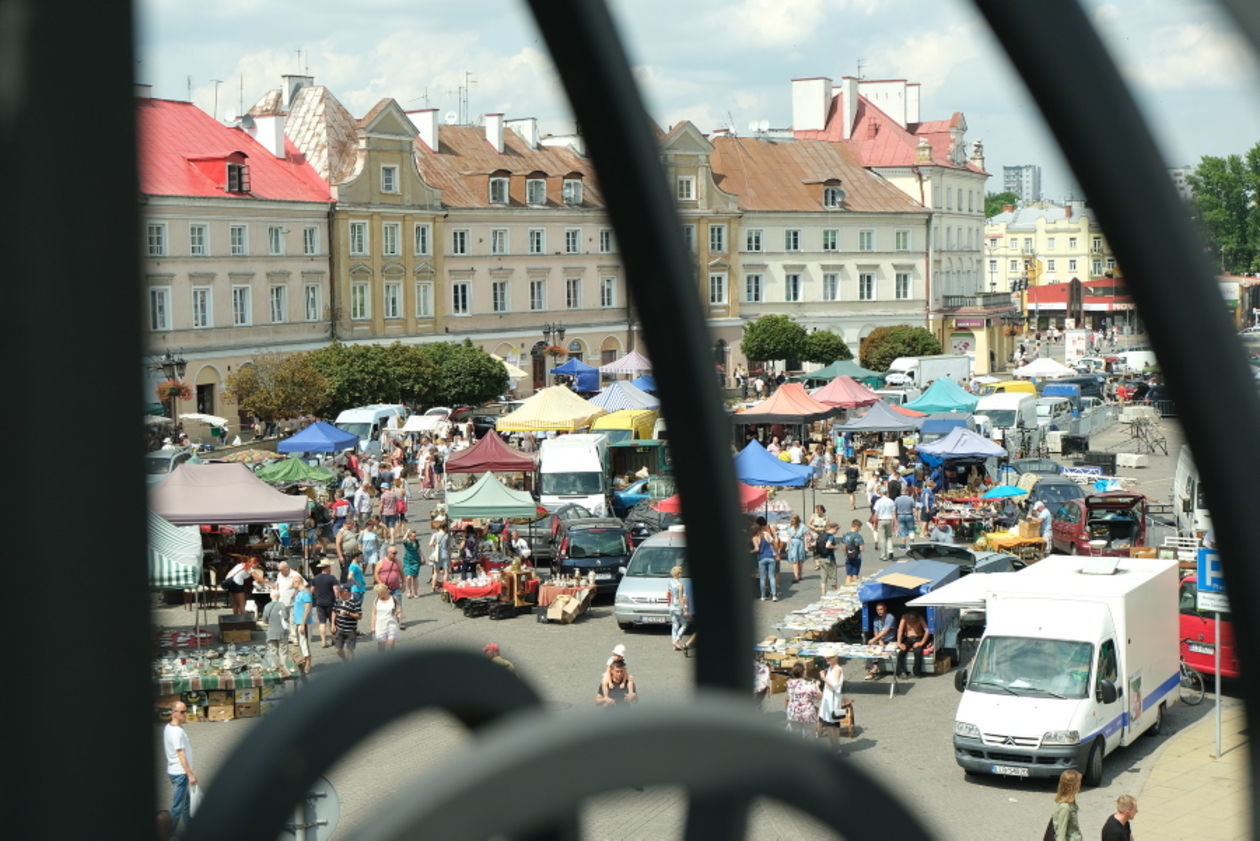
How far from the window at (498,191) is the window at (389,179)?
15.0 feet

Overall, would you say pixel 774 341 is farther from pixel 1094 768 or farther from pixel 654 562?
pixel 1094 768

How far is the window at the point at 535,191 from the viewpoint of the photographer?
2122 inches

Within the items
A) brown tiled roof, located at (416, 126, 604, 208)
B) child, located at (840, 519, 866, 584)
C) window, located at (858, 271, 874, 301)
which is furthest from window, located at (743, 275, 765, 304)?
child, located at (840, 519, 866, 584)

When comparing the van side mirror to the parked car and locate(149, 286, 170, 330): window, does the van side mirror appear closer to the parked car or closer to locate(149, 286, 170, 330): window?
the parked car

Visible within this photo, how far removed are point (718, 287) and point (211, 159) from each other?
23105 mm

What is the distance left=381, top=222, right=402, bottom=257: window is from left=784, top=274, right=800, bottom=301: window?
17333mm

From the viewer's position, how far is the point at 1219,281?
2.81 meters

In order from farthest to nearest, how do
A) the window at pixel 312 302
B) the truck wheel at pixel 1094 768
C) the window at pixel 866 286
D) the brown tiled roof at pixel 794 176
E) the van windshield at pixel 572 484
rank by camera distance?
the window at pixel 866 286, the brown tiled roof at pixel 794 176, the window at pixel 312 302, the van windshield at pixel 572 484, the truck wheel at pixel 1094 768

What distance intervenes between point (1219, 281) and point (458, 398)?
39.9 metres

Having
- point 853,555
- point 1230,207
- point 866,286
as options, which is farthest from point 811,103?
point 1230,207

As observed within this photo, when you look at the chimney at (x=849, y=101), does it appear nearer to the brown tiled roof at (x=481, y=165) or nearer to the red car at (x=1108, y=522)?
the brown tiled roof at (x=481, y=165)

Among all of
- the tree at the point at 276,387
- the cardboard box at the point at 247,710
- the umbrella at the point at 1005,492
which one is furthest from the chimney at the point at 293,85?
the cardboard box at the point at 247,710

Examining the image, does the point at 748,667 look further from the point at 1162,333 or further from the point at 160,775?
the point at 160,775

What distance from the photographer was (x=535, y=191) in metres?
54.1
